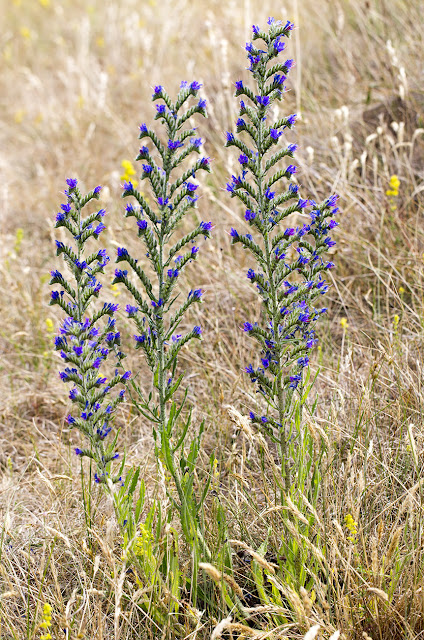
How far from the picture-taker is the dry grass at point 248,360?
6.90 feet

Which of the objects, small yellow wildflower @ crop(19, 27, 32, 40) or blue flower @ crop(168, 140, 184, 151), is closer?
blue flower @ crop(168, 140, 184, 151)

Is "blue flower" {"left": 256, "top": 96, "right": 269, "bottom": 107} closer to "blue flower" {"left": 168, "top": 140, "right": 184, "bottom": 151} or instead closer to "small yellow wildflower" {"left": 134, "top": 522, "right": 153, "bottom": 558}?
"blue flower" {"left": 168, "top": 140, "right": 184, "bottom": 151}

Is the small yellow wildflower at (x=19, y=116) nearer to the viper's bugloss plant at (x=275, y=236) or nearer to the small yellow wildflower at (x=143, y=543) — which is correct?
the viper's bugloss plant at (x=275, y=236)

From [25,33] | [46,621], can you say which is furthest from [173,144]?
[25,33]

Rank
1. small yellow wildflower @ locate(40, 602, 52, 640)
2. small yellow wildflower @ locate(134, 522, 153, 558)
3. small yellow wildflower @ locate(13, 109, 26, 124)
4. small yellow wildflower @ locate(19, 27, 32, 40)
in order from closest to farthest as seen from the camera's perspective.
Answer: small yellow wildflower @ locate(40, 602, 52, 640)
small yellow wildflower @ locate(134, 522, 153, 558)
small yellow wildflower @ locate(13, 109, 26, 124)
small yellow wildflower @ locate(19, 27, 32, 40)

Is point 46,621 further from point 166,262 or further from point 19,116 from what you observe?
point 19,116

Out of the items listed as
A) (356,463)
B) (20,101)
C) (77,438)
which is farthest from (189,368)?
(20,101)

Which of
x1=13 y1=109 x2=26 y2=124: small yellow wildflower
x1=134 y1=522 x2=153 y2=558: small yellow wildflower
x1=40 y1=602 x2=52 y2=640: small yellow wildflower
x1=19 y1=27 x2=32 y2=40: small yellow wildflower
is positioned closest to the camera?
x1=40 y1=602 x2=52 y2=640: small yellow wildflower

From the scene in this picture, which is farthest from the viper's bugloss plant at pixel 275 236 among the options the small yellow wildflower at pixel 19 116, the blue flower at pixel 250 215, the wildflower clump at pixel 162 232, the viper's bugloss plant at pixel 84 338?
the small yellow wildflower at pixel 19 116

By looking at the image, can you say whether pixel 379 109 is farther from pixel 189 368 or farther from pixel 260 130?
pixel 260 130

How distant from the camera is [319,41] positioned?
6.21 m

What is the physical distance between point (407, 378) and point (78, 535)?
1557 mm

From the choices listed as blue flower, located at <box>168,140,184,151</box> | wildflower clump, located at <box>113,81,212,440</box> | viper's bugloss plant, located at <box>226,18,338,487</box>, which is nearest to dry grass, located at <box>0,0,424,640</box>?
viper's bugloss plant, located at <box>226,18,338,487</box>

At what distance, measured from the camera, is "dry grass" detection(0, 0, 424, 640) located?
2.10m
